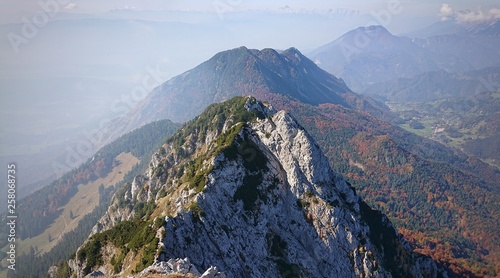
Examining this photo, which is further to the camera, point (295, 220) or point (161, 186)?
point (161, 186)

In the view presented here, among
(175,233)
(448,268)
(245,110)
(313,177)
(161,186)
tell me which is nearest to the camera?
(175,233)

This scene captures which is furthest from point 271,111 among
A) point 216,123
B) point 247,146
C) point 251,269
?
point 251,269

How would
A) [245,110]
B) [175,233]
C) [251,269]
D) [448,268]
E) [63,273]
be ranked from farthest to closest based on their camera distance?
[448,268] < [245,110] < [63,273] < [251,269] < [175,233]

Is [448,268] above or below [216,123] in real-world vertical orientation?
below

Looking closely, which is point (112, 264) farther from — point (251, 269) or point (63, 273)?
point (63, 273)

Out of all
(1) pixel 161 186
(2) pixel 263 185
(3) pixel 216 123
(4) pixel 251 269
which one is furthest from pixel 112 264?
(3) pixel 216 123

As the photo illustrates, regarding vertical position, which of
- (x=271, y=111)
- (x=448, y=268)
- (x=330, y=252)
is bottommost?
(x=448, y=268)
